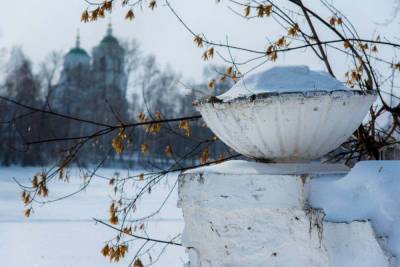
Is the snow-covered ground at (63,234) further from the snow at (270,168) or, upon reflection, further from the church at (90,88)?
the church at (90,88)

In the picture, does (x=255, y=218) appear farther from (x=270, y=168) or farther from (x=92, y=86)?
(x=92, y=86)

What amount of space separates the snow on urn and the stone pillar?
7 cm

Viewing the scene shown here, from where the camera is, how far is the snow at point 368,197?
1.24 metres

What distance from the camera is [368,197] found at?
50.4 inches

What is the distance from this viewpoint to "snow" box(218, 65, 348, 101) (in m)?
1.46

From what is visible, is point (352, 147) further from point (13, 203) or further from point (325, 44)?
point (13, 203)

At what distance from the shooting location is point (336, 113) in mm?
1447

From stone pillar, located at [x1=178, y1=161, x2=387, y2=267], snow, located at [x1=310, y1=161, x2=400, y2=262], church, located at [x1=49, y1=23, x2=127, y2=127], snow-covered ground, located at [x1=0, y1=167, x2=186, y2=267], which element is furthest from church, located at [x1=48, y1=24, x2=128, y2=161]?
snow, located at [x1=310, y1=161, x2=400, y2=262]

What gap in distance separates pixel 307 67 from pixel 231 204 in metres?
0.52

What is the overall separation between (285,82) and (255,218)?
0.43 meters

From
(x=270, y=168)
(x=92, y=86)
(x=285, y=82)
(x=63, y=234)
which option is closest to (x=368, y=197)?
(x=270, y=168)

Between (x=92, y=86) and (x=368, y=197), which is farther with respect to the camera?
(x=92, y=86)

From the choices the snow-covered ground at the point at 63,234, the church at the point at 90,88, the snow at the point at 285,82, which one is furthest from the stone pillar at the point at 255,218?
the church at the point at 90,88

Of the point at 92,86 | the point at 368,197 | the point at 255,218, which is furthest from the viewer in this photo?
the point at 92,86
